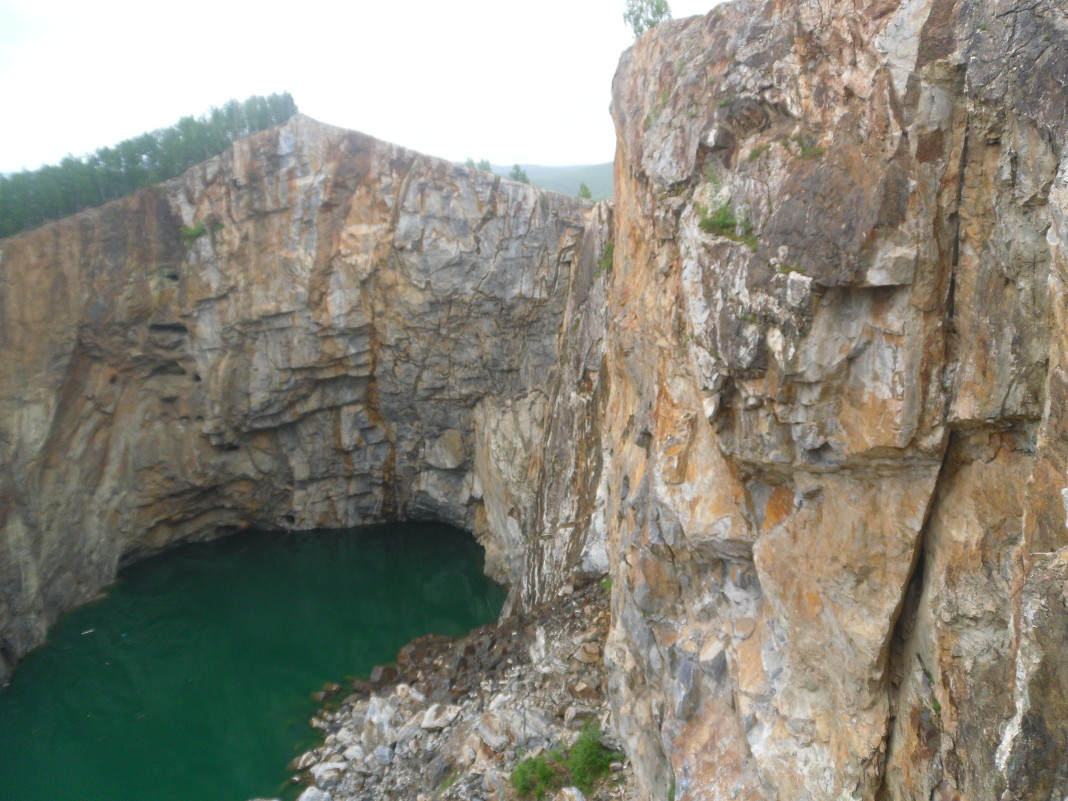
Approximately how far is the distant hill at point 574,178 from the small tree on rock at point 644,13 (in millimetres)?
69422

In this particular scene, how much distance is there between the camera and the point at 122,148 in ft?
90.3

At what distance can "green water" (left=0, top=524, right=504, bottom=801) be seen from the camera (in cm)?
1773

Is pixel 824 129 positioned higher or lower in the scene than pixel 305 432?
higher

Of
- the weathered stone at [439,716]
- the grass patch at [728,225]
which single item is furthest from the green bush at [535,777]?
the grass patch at [728,225]

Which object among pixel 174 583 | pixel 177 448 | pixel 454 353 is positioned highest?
pixel 454 353

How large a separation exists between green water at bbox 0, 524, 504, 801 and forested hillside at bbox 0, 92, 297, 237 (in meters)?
12.7

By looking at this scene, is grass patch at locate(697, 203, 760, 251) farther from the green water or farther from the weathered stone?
the green water

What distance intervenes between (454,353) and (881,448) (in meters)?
21.6

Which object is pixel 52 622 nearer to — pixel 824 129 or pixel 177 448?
pixel 177 448

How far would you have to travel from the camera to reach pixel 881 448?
6379mm

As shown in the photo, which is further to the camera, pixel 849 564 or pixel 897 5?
pixel 849 564

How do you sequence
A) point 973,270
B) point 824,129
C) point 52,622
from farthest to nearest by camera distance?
point 52,622, point 824,129, point 973,270

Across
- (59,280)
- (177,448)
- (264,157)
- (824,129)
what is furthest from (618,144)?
(177,448)

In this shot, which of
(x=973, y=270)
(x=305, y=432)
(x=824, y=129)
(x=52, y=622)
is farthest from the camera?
(x=305, y=432)
